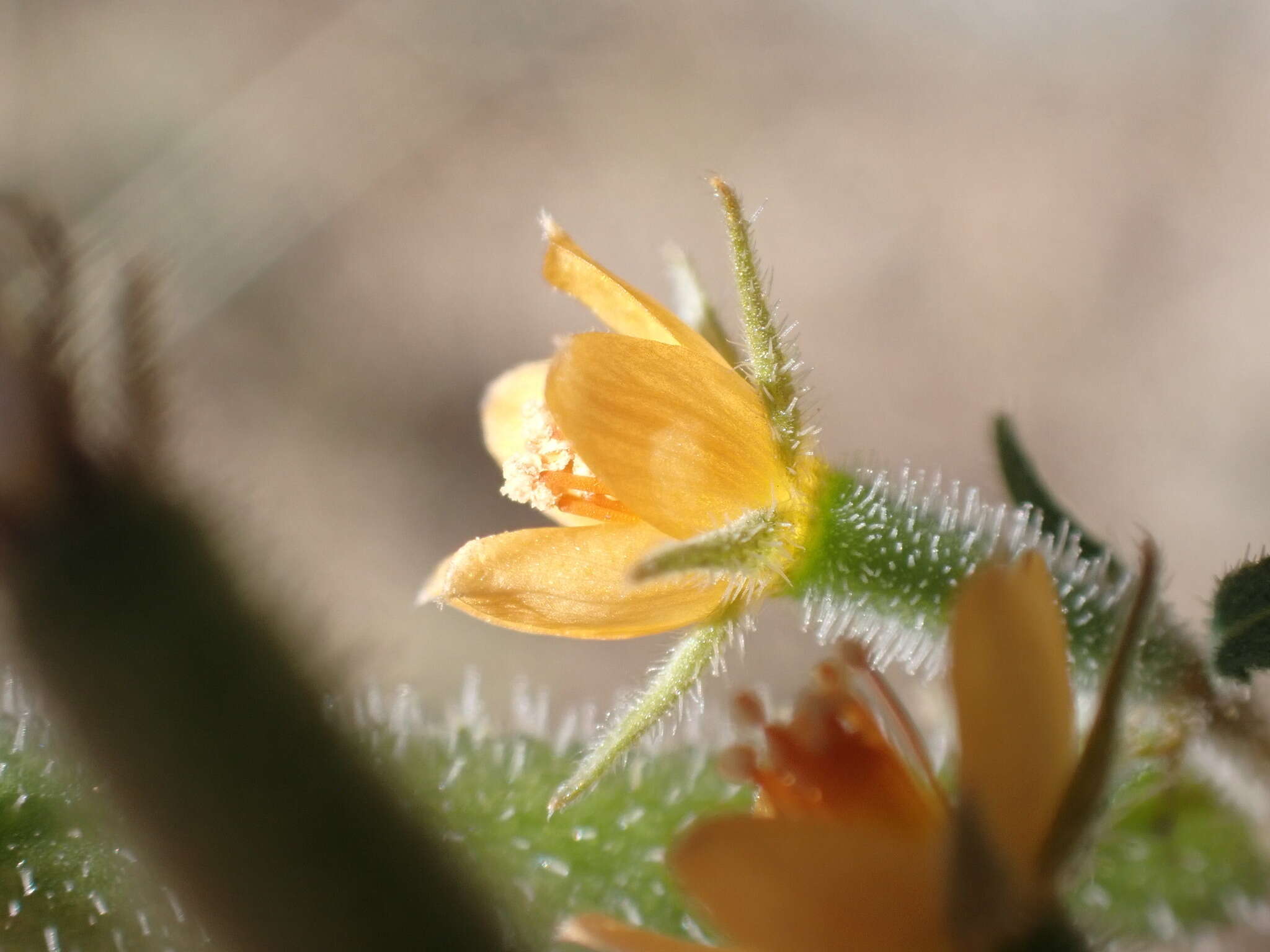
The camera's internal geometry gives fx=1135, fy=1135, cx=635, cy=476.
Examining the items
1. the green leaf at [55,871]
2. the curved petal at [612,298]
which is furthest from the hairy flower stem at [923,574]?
the green leaf at [55,871]

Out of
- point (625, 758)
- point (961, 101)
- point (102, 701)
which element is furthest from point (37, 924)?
point (961, 101)

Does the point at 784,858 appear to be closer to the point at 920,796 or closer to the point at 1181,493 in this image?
the point at 920,796

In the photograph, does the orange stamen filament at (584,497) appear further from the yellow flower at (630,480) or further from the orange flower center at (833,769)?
the orange flower center at (833,769)

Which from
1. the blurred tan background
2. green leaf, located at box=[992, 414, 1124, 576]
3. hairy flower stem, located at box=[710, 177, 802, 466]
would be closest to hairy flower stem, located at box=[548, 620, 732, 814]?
hairy flower stem, located at box=[710, 177, 802, 466]

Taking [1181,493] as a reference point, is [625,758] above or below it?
below

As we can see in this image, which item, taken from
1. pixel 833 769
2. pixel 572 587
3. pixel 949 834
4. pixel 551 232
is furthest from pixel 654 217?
pixel 949 834

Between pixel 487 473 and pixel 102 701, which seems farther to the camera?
pixel 487 473

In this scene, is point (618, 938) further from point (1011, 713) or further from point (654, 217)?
point (654, 217)

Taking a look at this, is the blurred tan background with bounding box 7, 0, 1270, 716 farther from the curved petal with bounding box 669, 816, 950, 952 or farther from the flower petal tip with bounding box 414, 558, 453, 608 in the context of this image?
the curved petal with bounding box 669, 816, 950, 952
